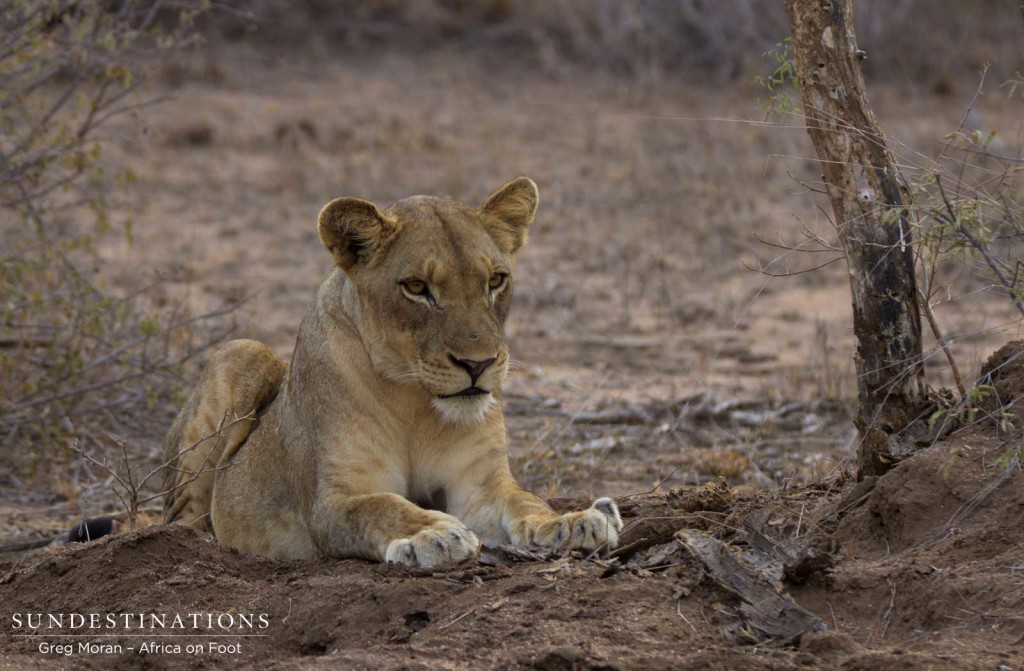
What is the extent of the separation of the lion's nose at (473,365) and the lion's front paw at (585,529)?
504mm

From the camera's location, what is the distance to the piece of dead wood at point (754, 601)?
11.9ft

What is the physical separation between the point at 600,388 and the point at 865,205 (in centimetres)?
409

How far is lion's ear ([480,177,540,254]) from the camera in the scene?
4.97 m

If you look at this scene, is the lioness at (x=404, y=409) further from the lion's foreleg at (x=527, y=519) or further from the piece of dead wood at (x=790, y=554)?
the piece of dead wood at (x=790, y=554)

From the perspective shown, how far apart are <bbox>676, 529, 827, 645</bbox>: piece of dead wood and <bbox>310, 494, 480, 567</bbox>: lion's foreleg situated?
689mm

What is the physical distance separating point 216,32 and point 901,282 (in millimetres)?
15498

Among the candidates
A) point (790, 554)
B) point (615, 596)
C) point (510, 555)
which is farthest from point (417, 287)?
point (790, 554)

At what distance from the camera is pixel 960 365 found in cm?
830

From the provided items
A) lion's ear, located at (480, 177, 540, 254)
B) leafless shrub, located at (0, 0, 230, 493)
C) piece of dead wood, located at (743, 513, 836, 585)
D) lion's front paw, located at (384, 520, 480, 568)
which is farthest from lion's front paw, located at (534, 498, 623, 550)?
leafless shrub, located at (0, 0, 230, 493)

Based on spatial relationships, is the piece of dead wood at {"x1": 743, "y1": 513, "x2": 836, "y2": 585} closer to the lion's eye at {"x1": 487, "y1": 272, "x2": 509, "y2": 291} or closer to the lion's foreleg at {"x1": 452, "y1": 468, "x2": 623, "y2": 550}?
the lion's foreleg at {"x1": 452, "y1": 468, "x2": 623, "y2": 550}

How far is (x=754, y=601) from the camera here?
375 centimetres

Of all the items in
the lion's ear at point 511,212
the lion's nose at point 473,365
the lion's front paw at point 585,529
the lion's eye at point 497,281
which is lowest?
the lion's front paw at point 585,529

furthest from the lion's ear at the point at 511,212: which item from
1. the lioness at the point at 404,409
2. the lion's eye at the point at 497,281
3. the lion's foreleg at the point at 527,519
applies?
the lion's foreleg at the point at 527,519

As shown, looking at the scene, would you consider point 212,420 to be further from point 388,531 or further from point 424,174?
point 424,174
